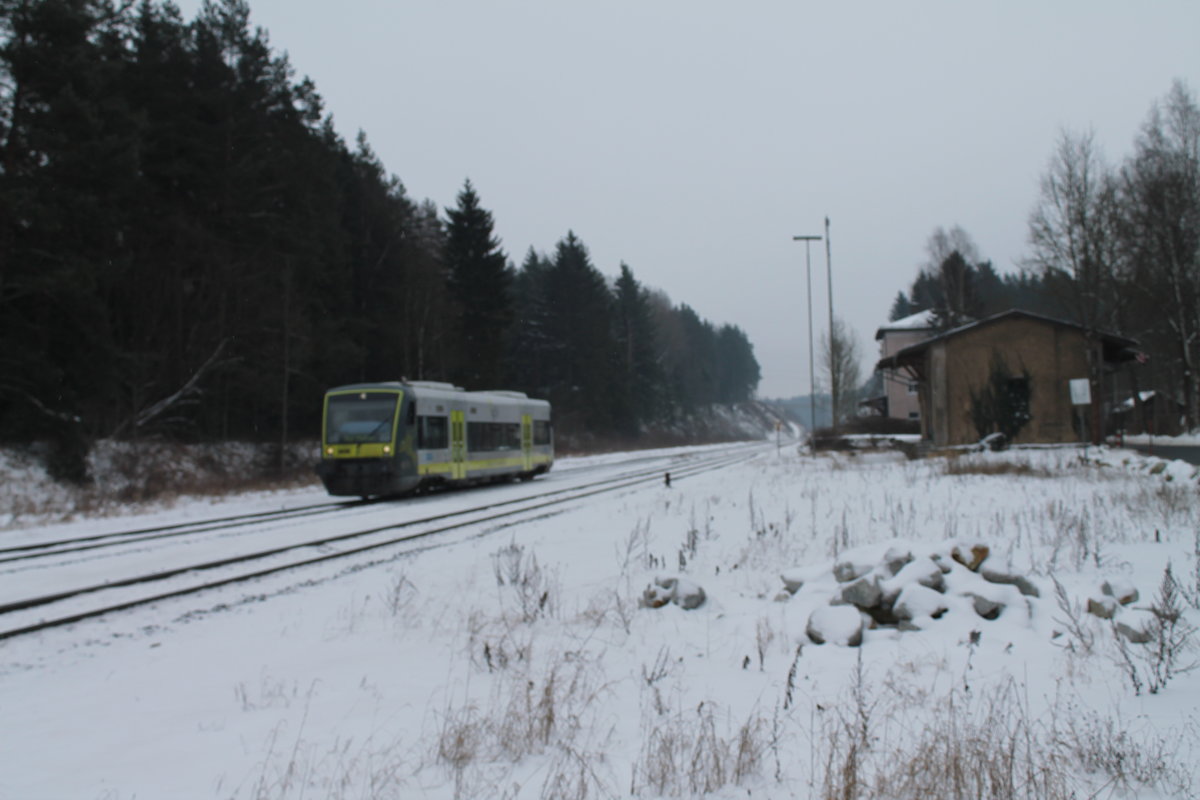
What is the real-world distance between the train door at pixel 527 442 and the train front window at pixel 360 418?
8486mm

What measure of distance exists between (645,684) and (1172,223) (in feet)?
133

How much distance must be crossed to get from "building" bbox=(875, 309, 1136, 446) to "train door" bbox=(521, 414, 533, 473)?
16.9 m

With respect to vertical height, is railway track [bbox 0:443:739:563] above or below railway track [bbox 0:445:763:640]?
below

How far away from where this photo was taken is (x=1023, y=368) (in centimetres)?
2916

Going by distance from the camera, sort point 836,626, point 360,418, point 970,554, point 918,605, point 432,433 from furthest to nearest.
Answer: point 432,433 → point 360,418 → point 970,554 → point 918,605 → point 836,626

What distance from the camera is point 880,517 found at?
11531 mm

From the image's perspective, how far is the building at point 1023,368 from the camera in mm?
28938

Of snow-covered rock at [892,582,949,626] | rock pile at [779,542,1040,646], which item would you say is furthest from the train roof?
snow-covered rock at [892,582,949,626]

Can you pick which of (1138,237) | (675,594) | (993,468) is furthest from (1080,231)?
(675,594)

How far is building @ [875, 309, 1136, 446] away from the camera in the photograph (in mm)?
28938

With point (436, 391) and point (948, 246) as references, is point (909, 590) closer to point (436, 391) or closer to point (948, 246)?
point (436, 391)

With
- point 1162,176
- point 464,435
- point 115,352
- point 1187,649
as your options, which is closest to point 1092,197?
point 1162,176

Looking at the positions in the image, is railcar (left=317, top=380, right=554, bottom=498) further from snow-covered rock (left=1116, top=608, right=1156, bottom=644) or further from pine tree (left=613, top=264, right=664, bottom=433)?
pine tree (left=613, top=264, right=664, bottom=433)

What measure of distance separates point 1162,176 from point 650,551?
38220 millimetres
